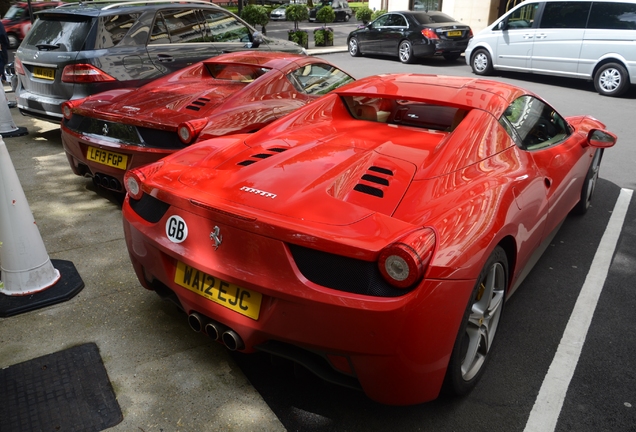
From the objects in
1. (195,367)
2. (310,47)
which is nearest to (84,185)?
(195,367)

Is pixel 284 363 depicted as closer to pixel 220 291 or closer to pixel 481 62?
pixel 220 291

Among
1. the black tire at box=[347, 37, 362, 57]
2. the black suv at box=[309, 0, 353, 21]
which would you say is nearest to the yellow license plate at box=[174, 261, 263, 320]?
the black tire at box=[347, 37, 362, 57]

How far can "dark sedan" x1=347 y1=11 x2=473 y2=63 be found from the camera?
47.8 feet

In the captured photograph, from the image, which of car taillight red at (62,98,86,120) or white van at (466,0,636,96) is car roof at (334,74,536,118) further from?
white van at (466,0,636,96)

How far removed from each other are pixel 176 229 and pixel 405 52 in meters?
13.6

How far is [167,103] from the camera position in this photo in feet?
15.4

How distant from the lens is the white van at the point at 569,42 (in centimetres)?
1048

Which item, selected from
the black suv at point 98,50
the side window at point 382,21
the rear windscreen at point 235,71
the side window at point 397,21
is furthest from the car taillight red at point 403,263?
the side window at point 382,21

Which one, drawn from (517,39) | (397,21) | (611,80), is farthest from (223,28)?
(397,21)

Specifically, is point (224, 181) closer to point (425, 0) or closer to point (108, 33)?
point (108, 33)

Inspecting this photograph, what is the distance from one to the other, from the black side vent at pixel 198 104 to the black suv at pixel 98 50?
2.10m

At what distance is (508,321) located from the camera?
3301 mm

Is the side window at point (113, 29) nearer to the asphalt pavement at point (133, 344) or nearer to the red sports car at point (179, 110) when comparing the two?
the red sports car at point (179, 110)

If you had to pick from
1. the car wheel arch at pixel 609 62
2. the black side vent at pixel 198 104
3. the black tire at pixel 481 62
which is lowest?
the black tire at pixel 481 62
